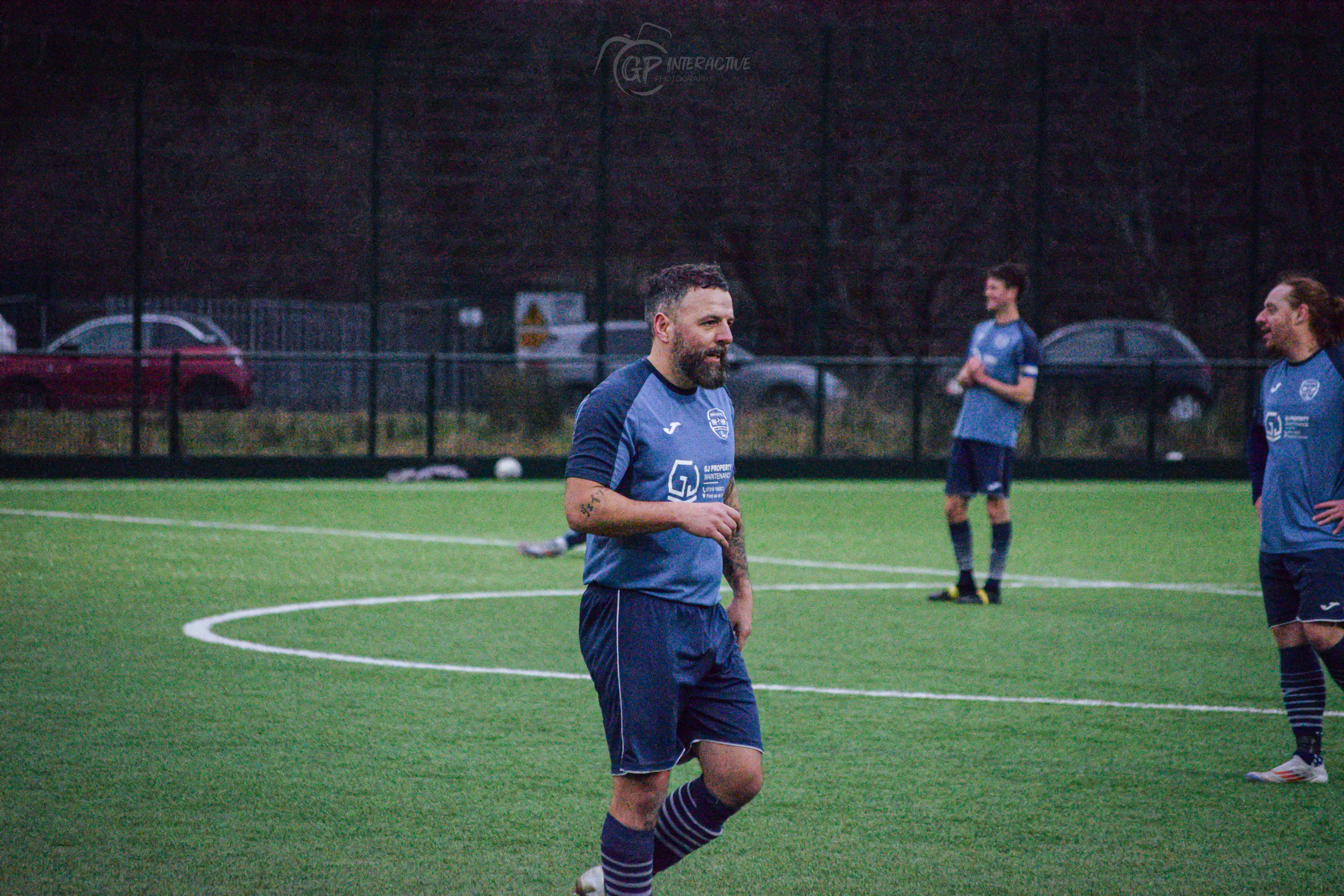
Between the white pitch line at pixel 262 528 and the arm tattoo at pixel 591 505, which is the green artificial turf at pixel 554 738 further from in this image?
the arm tattoo at pixel 591 505

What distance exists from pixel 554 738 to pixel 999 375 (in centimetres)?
509

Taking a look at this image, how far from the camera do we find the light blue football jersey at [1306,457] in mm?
6090

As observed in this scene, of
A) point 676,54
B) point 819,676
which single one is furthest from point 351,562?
point 676,54

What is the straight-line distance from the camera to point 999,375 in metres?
10.8

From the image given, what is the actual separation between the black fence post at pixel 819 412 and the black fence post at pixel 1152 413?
4.20 metres

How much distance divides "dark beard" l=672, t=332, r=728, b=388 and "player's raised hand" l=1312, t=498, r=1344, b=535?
9.43ft

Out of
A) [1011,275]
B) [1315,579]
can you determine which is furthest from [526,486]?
[1315,579]

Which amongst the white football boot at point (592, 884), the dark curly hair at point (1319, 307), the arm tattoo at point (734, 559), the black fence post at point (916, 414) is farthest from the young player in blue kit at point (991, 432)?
the black fence post at point (916, 414)

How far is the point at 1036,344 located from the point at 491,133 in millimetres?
12579

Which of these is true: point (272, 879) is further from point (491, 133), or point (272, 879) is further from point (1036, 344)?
point (491, 133)

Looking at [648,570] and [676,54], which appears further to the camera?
[676,54]

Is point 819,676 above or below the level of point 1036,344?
below

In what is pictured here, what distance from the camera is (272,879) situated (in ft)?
16.1

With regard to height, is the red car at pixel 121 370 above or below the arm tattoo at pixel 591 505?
above
